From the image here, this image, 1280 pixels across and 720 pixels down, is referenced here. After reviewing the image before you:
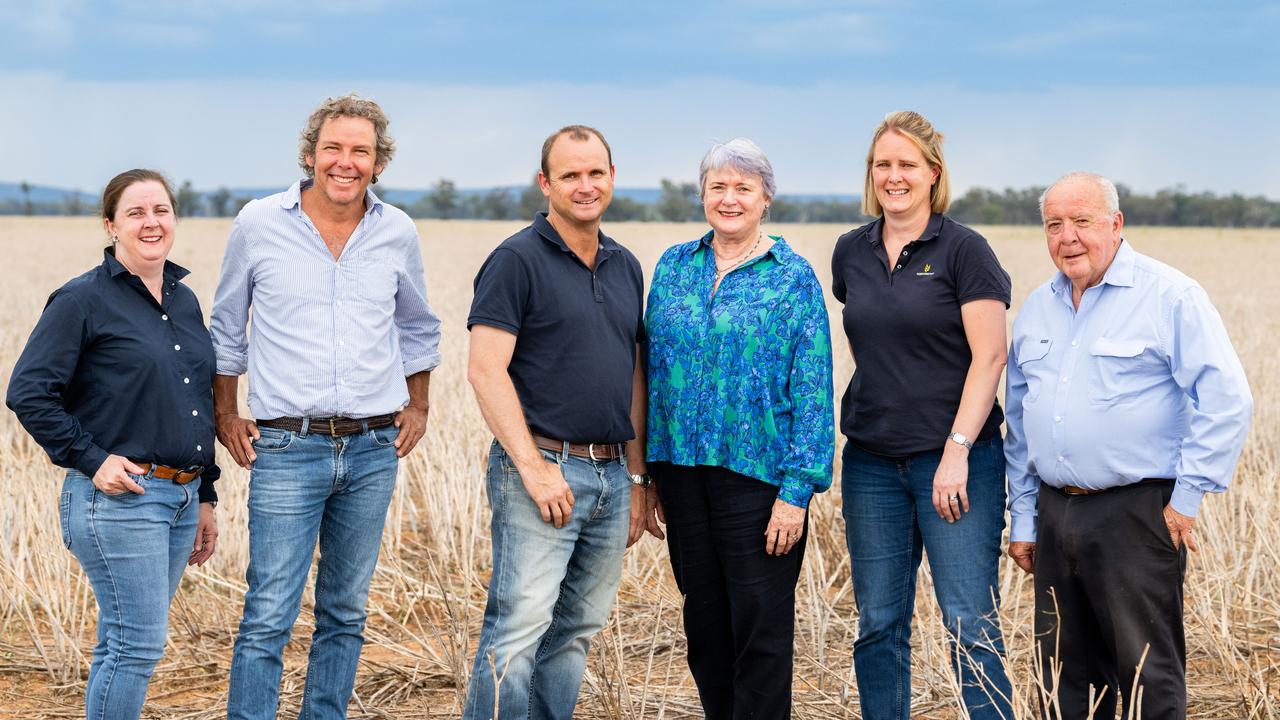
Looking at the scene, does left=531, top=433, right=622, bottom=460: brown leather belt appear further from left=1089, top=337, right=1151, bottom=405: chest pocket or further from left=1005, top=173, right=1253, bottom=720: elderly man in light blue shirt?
left=1089, top=337, right=1151, bottom=405: chest pocket

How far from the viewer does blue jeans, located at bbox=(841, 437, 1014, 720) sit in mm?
3604

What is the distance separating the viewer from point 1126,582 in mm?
3385

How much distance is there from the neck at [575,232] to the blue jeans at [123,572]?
1.34m

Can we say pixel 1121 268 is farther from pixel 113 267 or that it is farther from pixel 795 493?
pixel 113 267

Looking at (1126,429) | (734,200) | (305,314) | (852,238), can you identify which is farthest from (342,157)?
(1126,429)

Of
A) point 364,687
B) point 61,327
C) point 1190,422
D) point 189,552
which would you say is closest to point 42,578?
point 364,687

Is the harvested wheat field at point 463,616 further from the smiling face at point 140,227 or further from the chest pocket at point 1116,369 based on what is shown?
the smiling face at point 140,227

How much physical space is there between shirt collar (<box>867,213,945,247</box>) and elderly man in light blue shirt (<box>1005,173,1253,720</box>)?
314mm

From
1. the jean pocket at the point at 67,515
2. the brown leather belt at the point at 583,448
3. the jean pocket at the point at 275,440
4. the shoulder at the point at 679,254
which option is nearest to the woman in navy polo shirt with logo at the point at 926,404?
the shoulder at the point at 679,254

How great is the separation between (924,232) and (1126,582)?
1184mm

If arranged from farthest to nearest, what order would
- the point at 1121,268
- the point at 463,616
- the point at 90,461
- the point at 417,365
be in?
the point at 463,616, the point at 417,365, the point at 1121,268, the point at 90,461

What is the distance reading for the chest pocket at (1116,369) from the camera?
337 centimetres

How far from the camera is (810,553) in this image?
18.8 ft

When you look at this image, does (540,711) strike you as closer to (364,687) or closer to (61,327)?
(364,687)
